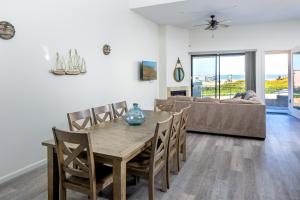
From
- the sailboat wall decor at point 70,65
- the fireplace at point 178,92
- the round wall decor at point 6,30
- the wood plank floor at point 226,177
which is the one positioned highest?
the round wall decor at point 6,30

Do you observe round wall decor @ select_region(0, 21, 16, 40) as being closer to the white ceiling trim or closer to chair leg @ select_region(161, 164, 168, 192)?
chair leg @ select_region(161, 164, 168, 192)

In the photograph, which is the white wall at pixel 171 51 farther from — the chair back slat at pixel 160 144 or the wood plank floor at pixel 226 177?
the chair back slat at pixel 160 144

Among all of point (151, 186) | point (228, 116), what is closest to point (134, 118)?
point (151, 186)

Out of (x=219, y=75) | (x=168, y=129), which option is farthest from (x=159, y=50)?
(x=168, y=129)

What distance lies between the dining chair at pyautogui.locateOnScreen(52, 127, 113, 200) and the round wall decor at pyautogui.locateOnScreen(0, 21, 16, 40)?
5.67ft

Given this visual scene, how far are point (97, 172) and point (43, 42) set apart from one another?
7.24ft

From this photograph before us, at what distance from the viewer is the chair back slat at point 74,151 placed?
69.1 inches

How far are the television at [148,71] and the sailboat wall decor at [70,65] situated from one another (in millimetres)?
2205

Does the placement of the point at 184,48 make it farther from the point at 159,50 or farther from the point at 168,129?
the point at 168,129

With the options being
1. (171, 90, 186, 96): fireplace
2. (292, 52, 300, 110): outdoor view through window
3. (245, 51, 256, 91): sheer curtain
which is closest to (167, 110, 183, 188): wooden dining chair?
(171, 90, 186, 96): fireplace

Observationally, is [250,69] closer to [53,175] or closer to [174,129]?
[174,129]

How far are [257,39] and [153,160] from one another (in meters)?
6.68

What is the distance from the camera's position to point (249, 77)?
777 cm

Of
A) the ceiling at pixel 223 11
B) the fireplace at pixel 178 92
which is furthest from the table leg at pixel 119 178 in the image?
the fireplace at pixel 178 92
